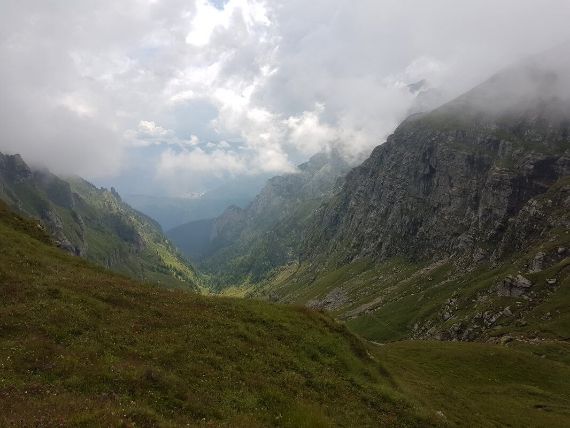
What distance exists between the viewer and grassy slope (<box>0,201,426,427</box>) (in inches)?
926

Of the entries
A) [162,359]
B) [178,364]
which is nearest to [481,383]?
[178,364]

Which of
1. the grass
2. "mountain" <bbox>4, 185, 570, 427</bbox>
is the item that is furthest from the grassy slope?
the grass

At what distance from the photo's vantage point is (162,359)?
30.5 metres

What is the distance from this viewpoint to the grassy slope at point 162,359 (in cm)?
2353

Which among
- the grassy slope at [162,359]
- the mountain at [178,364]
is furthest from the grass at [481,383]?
the grassy slope at [162,359]

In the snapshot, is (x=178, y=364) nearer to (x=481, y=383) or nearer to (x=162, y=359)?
(x=162, y=359)

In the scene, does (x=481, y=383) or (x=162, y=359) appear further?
(x=481, y=383)

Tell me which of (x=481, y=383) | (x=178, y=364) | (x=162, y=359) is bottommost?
(x=481, y=383)

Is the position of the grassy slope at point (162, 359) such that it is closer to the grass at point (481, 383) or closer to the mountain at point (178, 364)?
the mountain at point (178, 364)

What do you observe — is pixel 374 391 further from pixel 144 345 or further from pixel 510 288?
pixel 510 288

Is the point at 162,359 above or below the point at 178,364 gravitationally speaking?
above

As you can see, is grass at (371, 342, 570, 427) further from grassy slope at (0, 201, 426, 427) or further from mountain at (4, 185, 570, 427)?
grassy slope at (0, 201, 426, 427)

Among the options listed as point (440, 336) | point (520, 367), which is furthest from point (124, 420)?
point (440, 336)

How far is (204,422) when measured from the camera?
2373 centimetres
